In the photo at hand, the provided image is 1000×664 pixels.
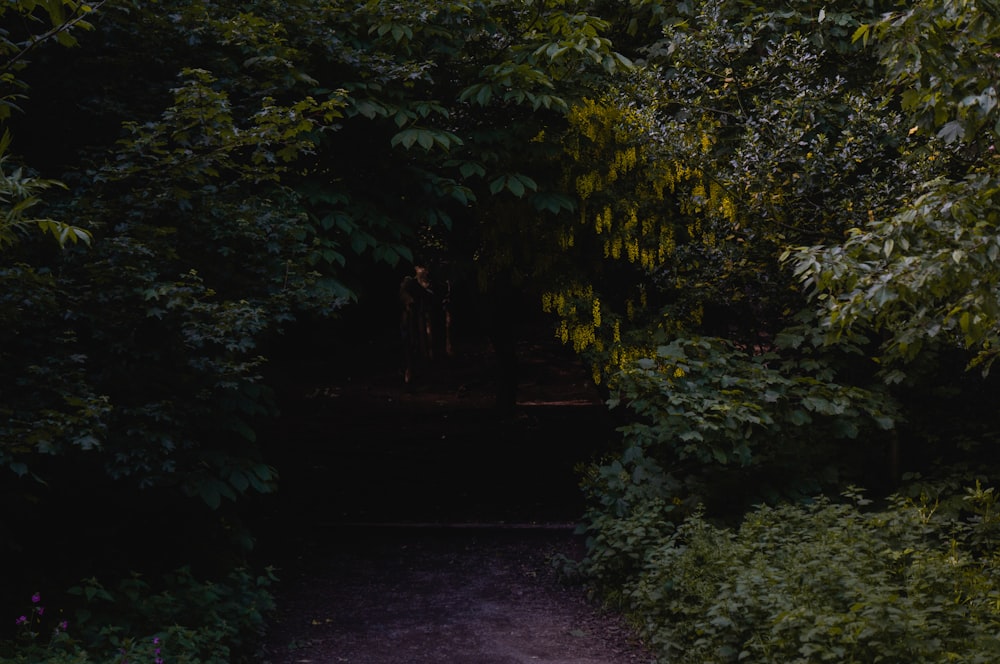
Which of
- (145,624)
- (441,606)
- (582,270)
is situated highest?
(582,270)

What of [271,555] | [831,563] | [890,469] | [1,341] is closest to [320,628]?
[271,555]

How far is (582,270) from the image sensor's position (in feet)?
32.1

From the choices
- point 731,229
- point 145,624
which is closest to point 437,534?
point 731,229

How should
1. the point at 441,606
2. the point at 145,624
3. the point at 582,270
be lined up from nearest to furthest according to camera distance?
the point at 145,624 → the point at 441,606 → the point at 582,270

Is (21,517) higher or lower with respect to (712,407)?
lower

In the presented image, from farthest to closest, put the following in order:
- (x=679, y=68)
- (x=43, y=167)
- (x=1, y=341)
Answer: (x=679, y=68) → (x=43, y=167) → (x=1, y=341)

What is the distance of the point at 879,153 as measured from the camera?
305 inches

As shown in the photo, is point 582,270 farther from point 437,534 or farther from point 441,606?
point 441,606

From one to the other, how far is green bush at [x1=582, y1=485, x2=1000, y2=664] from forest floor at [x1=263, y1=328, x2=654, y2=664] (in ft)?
1.82

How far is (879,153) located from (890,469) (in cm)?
273

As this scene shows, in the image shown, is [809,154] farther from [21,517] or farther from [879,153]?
[21,517]

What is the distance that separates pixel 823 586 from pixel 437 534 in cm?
530

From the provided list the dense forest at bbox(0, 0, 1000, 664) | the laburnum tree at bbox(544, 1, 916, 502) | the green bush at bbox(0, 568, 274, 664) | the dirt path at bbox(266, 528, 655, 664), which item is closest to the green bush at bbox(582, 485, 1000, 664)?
the dense forest at bbox(0, 0, 1000, 664)

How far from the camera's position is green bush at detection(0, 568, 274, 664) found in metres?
5.08
